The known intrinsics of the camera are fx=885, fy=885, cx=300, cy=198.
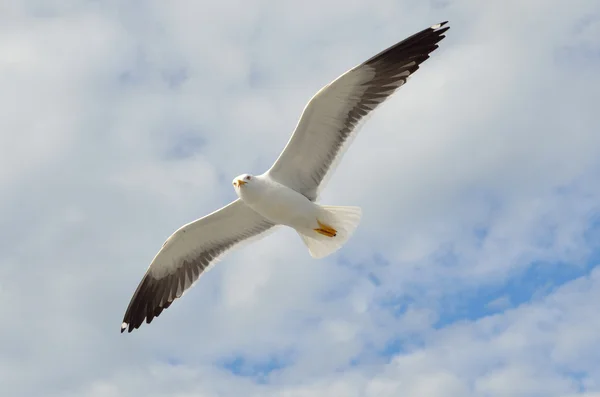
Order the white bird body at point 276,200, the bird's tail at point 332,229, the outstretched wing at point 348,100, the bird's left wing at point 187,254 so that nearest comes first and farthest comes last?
the outstretched wing at point 348,100 < the white bird body at point 276,200 < the bird's tail at point 332,229 < the bird's left wing at point 187,254

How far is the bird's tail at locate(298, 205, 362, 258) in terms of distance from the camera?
1212 centimetres

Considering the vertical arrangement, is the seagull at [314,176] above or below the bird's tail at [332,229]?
above

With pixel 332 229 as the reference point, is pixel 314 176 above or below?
above

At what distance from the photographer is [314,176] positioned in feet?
40.8

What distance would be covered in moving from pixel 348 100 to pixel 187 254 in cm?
390

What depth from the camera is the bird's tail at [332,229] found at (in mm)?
12125

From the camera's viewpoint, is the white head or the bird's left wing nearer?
the white head

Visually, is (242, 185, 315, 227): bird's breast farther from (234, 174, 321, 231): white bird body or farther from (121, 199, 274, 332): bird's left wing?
(121, 199, 274, 332): bird's left wing

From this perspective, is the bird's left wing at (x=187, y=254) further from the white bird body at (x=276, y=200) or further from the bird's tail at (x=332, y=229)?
the bird's tail at (x=332, y=229)

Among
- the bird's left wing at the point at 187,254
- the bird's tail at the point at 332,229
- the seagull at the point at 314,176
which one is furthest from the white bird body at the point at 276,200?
the bird's left wing at the point at 187,254

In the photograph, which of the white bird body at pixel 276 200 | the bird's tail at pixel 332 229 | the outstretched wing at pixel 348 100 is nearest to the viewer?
the outstretched wing at pixel 348 100

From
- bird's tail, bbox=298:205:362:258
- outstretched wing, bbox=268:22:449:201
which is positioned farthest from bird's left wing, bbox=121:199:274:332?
outstretched wing, bbox=268:22:449:201

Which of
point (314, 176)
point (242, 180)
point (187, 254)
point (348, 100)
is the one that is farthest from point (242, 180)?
point (187, 254)

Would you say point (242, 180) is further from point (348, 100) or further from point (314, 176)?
point (348, 100)
